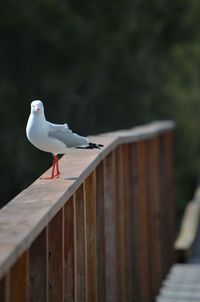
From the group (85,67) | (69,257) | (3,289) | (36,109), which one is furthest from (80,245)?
(85,67)

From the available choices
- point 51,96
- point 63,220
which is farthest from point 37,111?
point 51,96

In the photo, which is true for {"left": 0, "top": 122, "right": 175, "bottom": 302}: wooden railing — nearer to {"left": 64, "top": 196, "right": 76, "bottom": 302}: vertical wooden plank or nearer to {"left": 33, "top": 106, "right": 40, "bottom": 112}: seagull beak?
{"left": 64, "top": 196, "right": 76, "bottom": 302}: vertical wooden plank

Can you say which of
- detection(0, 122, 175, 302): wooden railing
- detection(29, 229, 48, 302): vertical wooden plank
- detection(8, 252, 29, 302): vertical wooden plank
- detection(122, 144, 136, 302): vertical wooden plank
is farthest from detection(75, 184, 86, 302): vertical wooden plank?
detection(122, 144, 136, 302): vertical wooden plank

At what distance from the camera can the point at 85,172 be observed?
12.1 ft

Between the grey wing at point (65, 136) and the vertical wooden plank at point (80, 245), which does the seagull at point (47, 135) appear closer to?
the grey wing at point (65, 136)

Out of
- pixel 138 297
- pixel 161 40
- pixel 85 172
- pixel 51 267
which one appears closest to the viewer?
pixel 51 267

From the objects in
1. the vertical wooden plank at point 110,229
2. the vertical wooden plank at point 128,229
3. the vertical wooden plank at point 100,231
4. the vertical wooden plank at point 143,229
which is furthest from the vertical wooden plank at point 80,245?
the vertical wooden plank at point 143,229

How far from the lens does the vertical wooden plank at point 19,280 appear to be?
2436mm

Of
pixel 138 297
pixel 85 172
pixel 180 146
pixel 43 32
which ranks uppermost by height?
pixel 43 32

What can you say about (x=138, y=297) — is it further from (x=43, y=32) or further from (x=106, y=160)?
(x=43, y=32)

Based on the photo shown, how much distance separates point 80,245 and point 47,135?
1.62 ft

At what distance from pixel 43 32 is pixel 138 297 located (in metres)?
11.2

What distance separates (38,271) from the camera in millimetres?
2895

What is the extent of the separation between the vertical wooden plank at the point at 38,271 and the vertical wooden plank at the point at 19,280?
349 mm
